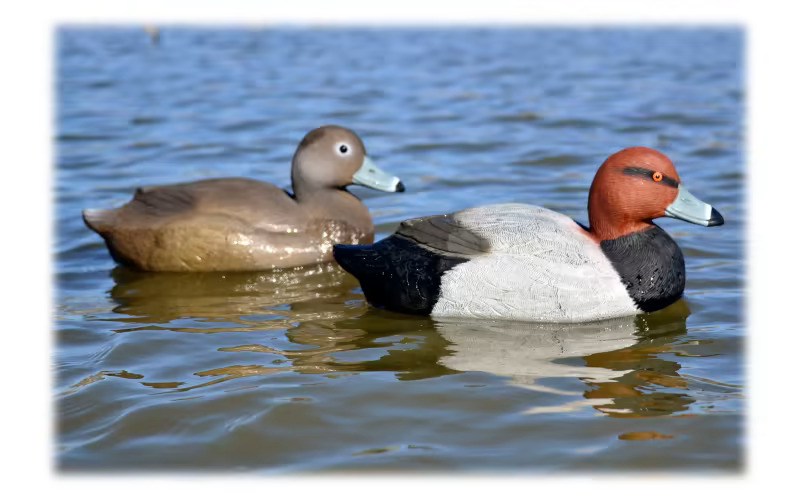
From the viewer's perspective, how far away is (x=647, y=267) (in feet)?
19.6

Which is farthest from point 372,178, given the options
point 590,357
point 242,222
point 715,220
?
point 590,357

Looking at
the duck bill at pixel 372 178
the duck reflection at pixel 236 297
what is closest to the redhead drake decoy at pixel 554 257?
the duck reflection at pixel 236 297

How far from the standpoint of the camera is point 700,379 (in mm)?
5156

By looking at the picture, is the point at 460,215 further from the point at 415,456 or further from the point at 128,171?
the point at 128,171

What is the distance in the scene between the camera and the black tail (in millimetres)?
6051

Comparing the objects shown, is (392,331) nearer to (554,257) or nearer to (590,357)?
(554,257)

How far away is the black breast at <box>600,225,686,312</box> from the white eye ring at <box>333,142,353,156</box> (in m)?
2.36

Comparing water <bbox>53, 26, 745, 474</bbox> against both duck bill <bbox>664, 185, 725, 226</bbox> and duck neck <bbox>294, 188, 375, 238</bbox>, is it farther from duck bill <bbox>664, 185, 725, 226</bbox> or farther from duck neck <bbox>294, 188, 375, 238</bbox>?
duck bill <bbox>664, 185, 725, 226</bbox>

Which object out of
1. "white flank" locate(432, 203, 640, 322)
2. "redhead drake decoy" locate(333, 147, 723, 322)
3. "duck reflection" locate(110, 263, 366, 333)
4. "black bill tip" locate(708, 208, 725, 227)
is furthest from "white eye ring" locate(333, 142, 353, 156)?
"black bill tip" locate(708, 208, 725, 227)

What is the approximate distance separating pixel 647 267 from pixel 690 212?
1.42 ft

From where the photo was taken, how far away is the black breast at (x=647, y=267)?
595 centimetres

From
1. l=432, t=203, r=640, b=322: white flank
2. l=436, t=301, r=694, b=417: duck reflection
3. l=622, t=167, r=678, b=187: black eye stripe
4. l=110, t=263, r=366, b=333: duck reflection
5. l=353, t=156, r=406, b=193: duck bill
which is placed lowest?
l=436, t=301, r=694, b=417: duck reflection

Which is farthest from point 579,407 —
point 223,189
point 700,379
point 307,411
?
point 223,189

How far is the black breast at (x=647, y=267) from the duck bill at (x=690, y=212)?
18cm
